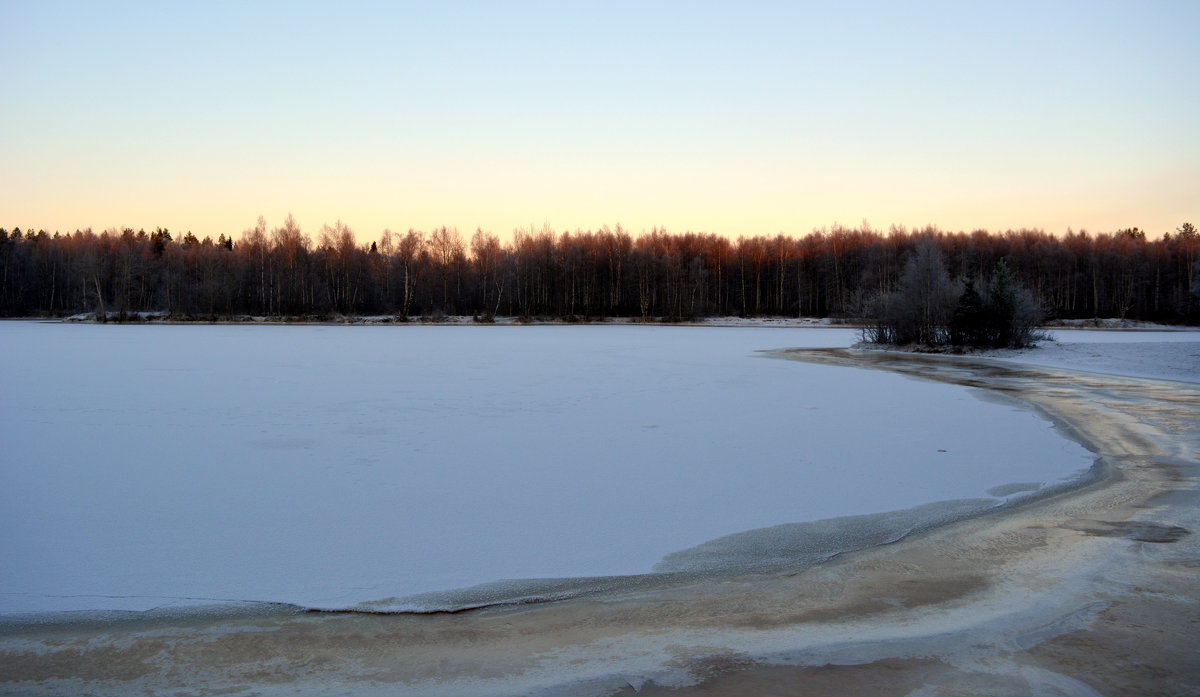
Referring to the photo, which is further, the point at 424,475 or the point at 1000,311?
the point at 1000,311

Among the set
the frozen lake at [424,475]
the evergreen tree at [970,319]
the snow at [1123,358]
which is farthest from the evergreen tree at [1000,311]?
the frozen lake at [424,475]

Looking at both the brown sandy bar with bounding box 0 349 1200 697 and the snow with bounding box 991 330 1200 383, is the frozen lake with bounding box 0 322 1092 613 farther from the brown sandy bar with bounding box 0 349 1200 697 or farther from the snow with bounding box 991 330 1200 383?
the snow with bounding box 991 330 1200 383

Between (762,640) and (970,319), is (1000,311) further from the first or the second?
(762,640)

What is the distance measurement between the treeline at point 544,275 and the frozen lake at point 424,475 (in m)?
52.9

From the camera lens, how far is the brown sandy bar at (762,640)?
329 centimetres

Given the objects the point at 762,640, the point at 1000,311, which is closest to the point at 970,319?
the point at 1000,311

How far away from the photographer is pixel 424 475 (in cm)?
709

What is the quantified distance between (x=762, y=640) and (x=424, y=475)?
13.8 feet

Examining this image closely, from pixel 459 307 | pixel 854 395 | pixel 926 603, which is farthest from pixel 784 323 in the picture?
pixel 926 603

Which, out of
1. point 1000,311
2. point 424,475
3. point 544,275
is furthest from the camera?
point 544,275

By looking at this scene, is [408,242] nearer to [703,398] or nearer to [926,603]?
[703,398]

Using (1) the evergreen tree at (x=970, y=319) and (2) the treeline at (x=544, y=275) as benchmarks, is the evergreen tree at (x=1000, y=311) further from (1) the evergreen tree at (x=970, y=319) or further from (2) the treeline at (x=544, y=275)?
(2) the treeline at (x=544, y=275)

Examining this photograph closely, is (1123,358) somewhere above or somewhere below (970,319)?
below

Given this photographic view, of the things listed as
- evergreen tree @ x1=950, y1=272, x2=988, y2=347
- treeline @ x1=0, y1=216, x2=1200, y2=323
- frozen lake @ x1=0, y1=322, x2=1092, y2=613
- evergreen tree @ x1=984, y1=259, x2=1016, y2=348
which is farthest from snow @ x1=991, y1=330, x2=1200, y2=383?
treeline @ x1=0, y1=216, x2=1200, y2=323
